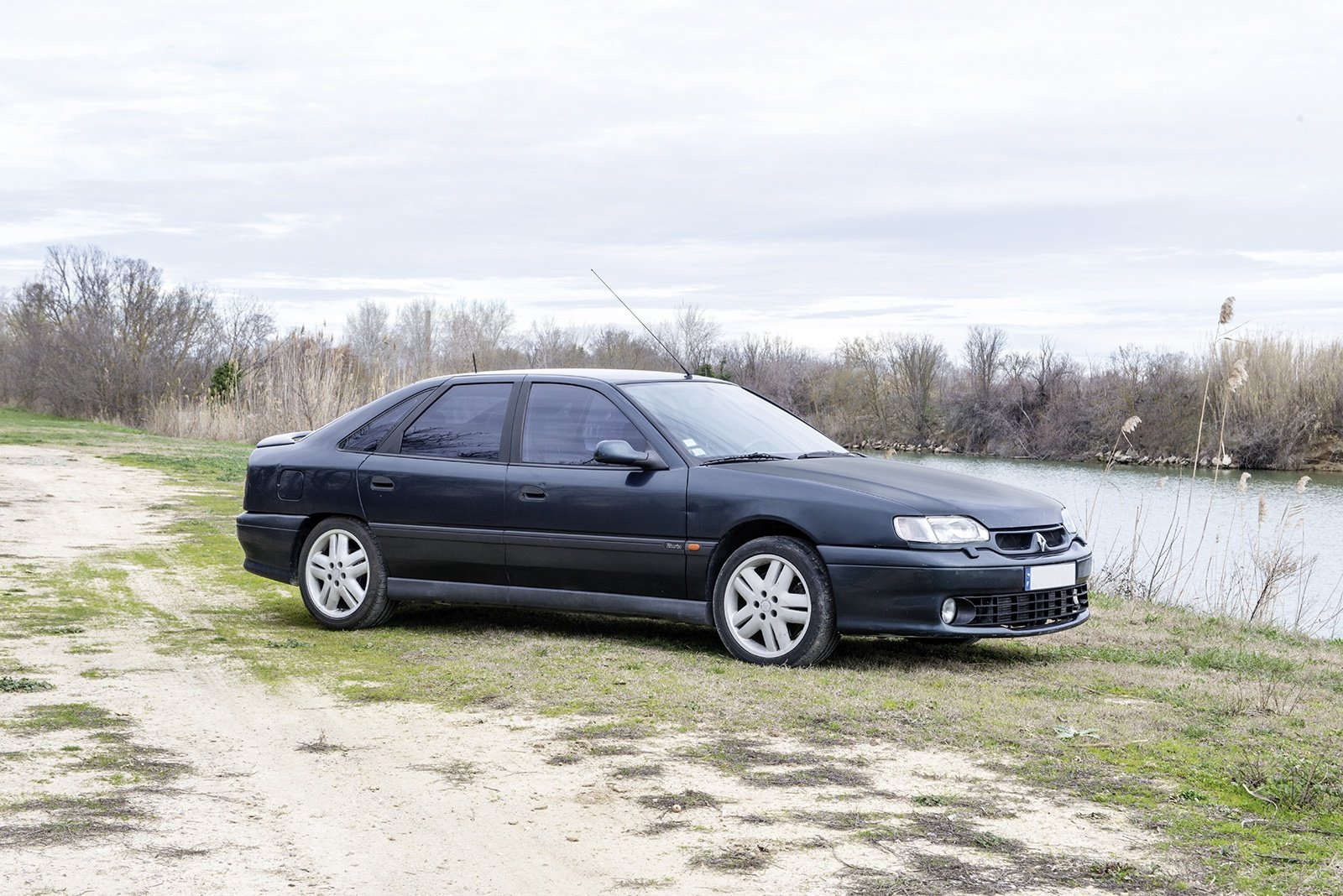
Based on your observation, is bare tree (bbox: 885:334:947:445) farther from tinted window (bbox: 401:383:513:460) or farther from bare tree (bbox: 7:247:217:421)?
tinted window (bbox: 401:383:513:460)

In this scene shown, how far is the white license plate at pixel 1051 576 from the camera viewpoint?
7016 millimetres

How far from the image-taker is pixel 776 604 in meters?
7.10

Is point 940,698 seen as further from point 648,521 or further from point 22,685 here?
point 22,685

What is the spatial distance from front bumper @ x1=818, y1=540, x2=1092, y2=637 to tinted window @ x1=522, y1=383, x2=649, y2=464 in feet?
4.92

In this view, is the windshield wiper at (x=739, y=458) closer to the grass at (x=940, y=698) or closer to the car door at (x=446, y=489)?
the grass at (x=940, y=698)

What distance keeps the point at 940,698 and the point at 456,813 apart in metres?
2.70

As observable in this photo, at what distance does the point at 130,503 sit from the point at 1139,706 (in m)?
13.2

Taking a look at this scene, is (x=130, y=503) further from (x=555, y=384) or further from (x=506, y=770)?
(x=506, y=770)

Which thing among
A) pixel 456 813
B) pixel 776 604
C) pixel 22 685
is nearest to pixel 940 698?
pixel 776 604

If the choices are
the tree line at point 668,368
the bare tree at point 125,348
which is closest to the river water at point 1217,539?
the tree line at point 668,368

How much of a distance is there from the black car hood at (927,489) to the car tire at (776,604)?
0.43m

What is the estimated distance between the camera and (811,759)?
5.28 meters

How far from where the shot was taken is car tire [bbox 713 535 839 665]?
6.98m

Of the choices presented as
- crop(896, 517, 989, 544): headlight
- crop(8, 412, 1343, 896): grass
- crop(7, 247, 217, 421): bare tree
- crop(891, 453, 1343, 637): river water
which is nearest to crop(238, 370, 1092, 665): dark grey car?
crop(896, 517, 989, 544): headlight
